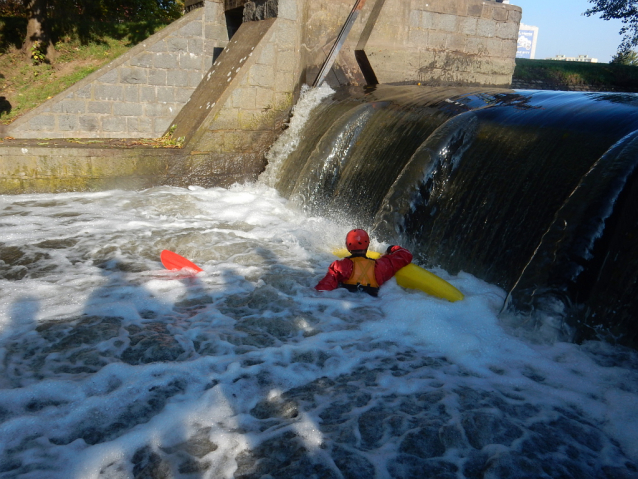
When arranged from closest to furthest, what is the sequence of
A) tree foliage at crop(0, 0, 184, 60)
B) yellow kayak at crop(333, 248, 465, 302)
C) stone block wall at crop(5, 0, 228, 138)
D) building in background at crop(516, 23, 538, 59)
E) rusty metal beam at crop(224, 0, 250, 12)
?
yellow kayak at crop(333, 248, 465, 302), stone block wall at crop(5, 0, 228, 138), rusty metal beam at crop(224, 0, 250, 12), tree foliage at crop(0, 0, 184, 60), building in background at crop(516, 23, 538, 59)

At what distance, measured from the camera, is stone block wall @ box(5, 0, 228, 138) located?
345 inches

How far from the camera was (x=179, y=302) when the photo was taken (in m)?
4.27

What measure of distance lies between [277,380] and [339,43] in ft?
23.3

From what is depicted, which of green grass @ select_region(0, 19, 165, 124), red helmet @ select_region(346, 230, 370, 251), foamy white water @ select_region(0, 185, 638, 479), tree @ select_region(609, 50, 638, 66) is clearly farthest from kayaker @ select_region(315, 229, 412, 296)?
tree @ select_region(609, 50, 638, 66)

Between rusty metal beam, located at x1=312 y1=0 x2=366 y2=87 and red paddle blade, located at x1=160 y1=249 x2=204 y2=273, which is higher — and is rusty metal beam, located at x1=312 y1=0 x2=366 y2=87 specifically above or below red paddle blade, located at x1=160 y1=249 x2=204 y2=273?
above

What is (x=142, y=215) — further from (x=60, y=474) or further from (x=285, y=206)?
(x=60, y=474)

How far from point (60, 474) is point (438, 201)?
13.0 ft

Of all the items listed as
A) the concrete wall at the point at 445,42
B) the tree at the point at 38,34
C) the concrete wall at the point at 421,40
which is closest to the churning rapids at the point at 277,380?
the concrete wall at the point at 421,40

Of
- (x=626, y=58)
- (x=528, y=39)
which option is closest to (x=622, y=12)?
(x=626, y=58)

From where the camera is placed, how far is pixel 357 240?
174 inches

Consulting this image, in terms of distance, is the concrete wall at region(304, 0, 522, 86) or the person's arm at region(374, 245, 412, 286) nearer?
the person's arm at region(374, 245, 412, 286)

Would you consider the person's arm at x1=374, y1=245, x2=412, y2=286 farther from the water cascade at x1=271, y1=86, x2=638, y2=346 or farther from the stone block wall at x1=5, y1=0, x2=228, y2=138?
the stone block wall at x1=5, y1=0, x2=228, y2=138

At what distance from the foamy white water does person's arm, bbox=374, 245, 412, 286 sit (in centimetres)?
19

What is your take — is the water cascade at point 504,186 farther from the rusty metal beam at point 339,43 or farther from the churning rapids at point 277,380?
the rusty metal beam at point 339,43
